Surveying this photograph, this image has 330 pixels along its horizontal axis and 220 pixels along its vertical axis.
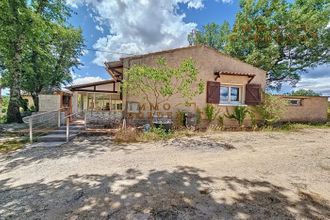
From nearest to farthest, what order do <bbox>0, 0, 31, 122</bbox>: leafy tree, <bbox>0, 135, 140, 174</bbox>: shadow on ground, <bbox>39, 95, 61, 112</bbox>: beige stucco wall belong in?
<bbox>0, 135, 140, 174</bbox>: shadow on ground
<bbox>0, 0, 31, 122</bbox>: leafy tree
<bbox>39, 95, 61, 112</bbox>: beige stucco wall

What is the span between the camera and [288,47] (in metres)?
17.2

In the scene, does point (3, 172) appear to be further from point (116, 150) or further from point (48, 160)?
point (116, 150)

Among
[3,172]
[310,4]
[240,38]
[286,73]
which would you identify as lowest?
[3,172]

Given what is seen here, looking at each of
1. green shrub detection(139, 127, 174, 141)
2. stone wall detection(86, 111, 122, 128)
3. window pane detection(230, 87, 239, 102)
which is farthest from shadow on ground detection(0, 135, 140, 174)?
window pane detection(230, 87, 239, 102)

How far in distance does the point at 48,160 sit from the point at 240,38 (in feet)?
60.9

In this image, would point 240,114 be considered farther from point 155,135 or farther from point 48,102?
point 48,102

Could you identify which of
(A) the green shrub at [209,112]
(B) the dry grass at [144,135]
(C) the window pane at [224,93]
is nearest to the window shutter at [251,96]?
(C) the window pane at [224,93]

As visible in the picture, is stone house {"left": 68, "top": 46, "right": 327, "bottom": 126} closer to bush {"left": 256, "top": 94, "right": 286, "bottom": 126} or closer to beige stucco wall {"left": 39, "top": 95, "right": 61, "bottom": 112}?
bush {"left": 256, "top": 94, "right": 286, "bottom": 126}

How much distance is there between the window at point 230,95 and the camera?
1239 centimetres

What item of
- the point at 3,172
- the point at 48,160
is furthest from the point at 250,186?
the point at 3,172

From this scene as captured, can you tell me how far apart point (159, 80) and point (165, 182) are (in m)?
5.99

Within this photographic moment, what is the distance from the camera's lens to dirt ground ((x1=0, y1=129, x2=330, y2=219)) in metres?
2.97

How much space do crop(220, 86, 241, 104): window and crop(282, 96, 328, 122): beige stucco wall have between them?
364 cm

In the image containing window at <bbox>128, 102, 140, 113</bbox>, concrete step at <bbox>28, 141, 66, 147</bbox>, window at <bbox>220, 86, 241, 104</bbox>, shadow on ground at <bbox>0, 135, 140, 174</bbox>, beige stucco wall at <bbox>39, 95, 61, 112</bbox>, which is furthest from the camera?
window at <bbox>220, 86, 241, 104</bbox>
